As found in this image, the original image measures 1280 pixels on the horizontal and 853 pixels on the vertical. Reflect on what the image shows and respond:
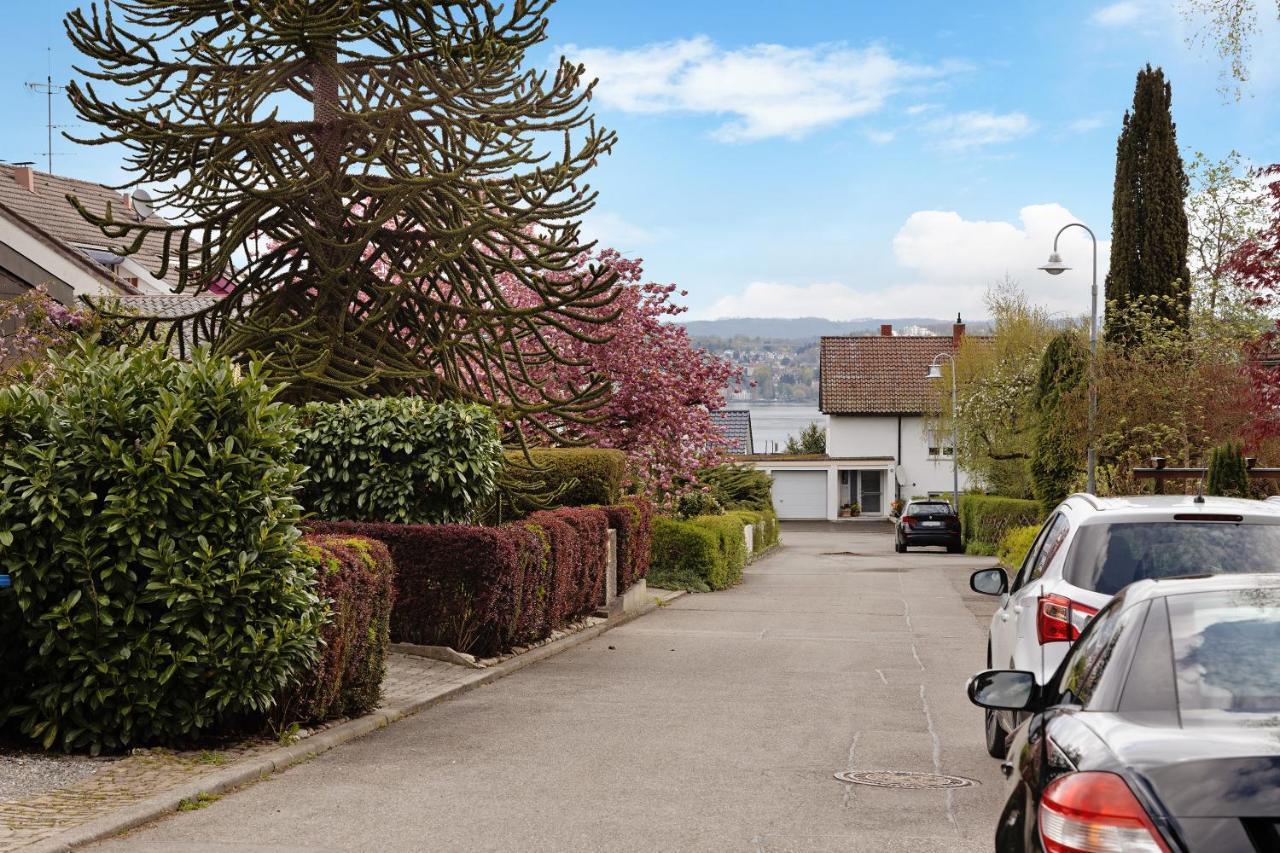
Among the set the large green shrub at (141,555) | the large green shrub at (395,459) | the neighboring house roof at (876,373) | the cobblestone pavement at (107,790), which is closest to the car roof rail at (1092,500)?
the large green shrub at (141,555)

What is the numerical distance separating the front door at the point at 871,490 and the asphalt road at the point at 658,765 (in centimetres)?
6280

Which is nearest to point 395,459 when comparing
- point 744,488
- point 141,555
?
point 141,555

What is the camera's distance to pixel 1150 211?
130 ft

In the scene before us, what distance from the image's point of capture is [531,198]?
17.2 metres

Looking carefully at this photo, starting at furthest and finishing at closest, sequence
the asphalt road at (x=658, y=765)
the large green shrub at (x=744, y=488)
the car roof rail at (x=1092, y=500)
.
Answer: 1. the large green shrub at (x=744, y=488)
2. the car roof rail at (x=1092, y=500)
3. the asphalt road at (x=658, y=765)

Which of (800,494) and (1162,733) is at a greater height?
(1162,733)

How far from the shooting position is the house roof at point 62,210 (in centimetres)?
3856

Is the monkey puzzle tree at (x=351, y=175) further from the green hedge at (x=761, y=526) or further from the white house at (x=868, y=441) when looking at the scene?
the white house at (x=868, y=441)

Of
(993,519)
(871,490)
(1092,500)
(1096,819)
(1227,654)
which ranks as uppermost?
(1092,500)

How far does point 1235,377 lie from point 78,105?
74.7ft

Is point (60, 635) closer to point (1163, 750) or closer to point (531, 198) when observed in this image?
point (1163, 750)

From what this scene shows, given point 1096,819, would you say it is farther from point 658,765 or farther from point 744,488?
point 744,488

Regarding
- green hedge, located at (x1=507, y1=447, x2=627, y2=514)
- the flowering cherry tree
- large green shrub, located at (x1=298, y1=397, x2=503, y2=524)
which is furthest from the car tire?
the flowering cherry tree

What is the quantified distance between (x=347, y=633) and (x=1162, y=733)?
7.68 meters
